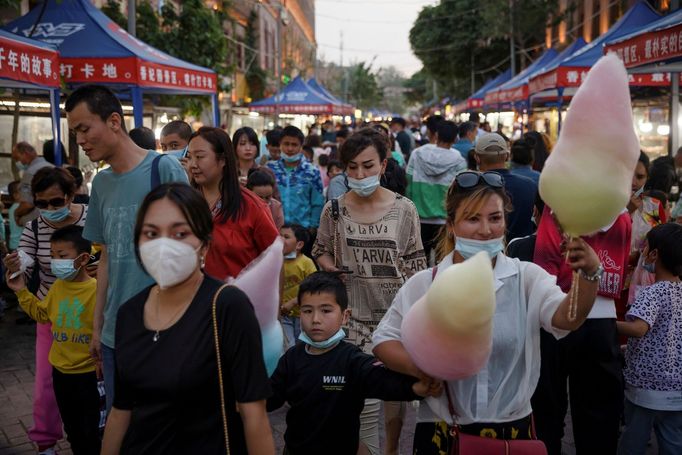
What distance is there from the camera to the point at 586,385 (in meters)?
3.76

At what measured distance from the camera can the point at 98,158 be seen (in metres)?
3.37

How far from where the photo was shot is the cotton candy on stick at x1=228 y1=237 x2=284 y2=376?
Result: 2.46 meters

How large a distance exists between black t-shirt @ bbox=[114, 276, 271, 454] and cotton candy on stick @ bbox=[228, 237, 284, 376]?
224 millimetres

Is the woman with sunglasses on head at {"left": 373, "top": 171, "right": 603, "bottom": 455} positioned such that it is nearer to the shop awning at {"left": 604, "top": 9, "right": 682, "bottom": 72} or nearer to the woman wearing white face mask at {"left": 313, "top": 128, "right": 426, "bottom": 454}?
the woman wearing white face mask at {"left": 313, "top": 128, "right": 426, "bottom": 454}

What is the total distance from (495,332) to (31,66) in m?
6.00

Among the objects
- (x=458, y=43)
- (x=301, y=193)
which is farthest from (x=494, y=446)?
(x=458, y=43)

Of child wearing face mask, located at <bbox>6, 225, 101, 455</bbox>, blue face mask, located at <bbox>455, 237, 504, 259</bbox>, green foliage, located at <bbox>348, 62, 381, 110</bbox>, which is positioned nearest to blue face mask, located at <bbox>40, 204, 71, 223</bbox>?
child wearing face mask, located at <bbox>6, 225, 101, 455</bbox>

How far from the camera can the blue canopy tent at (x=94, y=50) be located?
8.79 meters

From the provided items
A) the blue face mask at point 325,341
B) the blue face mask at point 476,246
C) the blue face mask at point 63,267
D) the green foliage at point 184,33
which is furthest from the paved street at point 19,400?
the green foliage at point 184,33

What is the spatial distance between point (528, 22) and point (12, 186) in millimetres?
28453

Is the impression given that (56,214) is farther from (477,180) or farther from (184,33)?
(184,33)

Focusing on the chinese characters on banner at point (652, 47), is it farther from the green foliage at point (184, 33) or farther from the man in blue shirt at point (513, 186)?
the green foliage at point (184, 33)

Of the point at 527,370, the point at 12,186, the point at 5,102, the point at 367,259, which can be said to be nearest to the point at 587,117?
the point at 527,370

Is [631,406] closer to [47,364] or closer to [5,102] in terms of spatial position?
[47,364]
